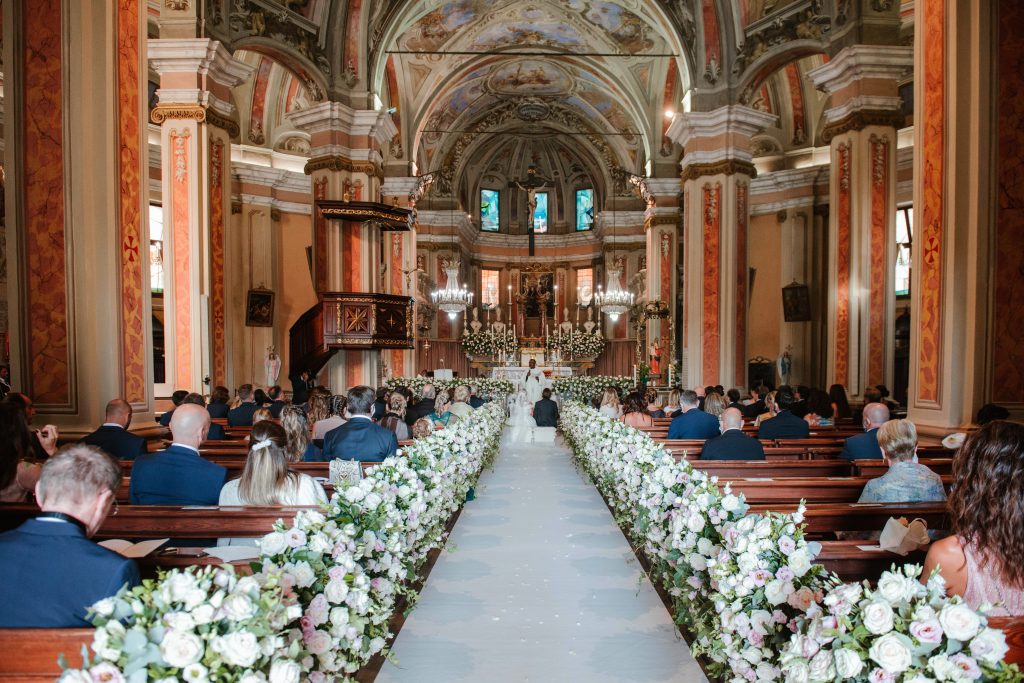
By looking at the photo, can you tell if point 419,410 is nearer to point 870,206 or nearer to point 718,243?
point 870,206

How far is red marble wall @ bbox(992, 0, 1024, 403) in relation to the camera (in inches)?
237

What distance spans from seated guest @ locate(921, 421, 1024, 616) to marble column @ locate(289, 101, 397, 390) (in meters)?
12.8

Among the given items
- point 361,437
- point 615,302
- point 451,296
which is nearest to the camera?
point 361,437

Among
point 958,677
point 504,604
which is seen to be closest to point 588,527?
point 504,604

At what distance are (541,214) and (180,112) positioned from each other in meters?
23.3

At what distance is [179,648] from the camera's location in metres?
1.70

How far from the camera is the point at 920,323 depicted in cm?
661

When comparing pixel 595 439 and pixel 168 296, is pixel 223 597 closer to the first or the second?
pixel 595 439

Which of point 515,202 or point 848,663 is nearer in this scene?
point 848,663

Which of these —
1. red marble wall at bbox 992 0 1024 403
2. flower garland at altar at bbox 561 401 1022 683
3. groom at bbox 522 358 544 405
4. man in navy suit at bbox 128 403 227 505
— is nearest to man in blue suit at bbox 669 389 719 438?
red marble wall at bbox 992 0 1024 403

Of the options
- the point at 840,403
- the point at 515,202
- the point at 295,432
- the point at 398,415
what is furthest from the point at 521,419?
the point at 515,202

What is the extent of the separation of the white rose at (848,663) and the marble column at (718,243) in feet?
42.2

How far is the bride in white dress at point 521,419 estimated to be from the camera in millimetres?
14347

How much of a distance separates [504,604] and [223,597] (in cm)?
293
